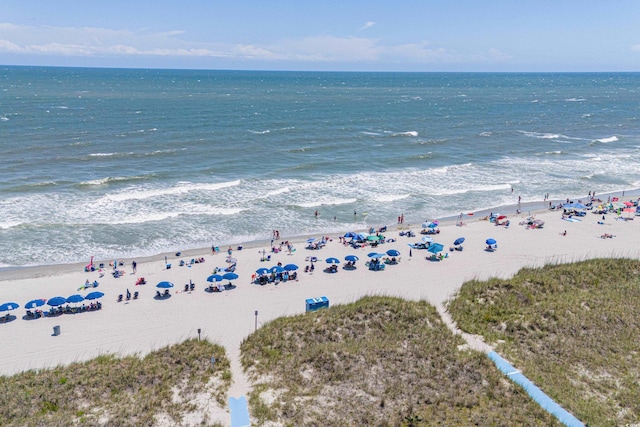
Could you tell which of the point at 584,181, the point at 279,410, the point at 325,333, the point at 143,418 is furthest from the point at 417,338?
the point at 584,181

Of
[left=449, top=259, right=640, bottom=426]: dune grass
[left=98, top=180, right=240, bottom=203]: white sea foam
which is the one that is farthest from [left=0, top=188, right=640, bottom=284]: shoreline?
[left=449, top=259, right=640, bottom=426]: dune grass

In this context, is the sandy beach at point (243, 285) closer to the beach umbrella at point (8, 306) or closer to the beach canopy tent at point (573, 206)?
the beach umbrella at point (8, 306)

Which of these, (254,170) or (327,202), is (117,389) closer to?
(327,202)

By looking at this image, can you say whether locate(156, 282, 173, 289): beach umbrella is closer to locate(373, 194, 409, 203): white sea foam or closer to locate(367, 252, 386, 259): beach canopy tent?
locate(367, 252, 386, 259): beach canopy tent

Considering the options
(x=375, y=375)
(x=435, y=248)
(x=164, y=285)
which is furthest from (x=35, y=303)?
(x=435, y=248)

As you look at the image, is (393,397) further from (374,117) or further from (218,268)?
(374,117)
